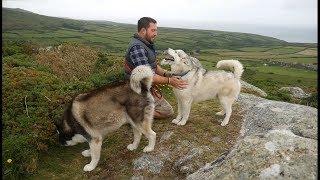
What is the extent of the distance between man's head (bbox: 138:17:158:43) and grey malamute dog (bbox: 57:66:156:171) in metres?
1.78

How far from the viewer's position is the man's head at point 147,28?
389 inches

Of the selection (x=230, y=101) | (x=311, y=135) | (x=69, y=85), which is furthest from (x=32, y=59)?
(x=311, y=135)

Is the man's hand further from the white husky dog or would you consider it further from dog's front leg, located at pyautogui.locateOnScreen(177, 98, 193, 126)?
dog's front leg, located at pyautogui.locateOnScreen(177, 98, 193, 126)

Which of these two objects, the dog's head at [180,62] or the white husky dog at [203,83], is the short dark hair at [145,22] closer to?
the dog's head at [180,62]

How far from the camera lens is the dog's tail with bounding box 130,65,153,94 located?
8492 mm

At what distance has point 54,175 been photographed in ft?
29.5

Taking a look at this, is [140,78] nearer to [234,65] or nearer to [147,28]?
[147,28]

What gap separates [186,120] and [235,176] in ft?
14.8

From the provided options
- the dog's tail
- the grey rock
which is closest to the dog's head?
the dog's tail

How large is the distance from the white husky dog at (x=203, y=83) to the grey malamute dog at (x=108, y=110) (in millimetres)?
2045

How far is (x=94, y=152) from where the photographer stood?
8.93 meters

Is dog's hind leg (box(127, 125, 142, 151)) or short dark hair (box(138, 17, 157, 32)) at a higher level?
short dark hair (box(138, 17, 157, 32))

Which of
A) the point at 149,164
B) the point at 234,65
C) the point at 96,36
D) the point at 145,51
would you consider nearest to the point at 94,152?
the point at 149,164

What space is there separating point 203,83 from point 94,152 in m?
4.12
